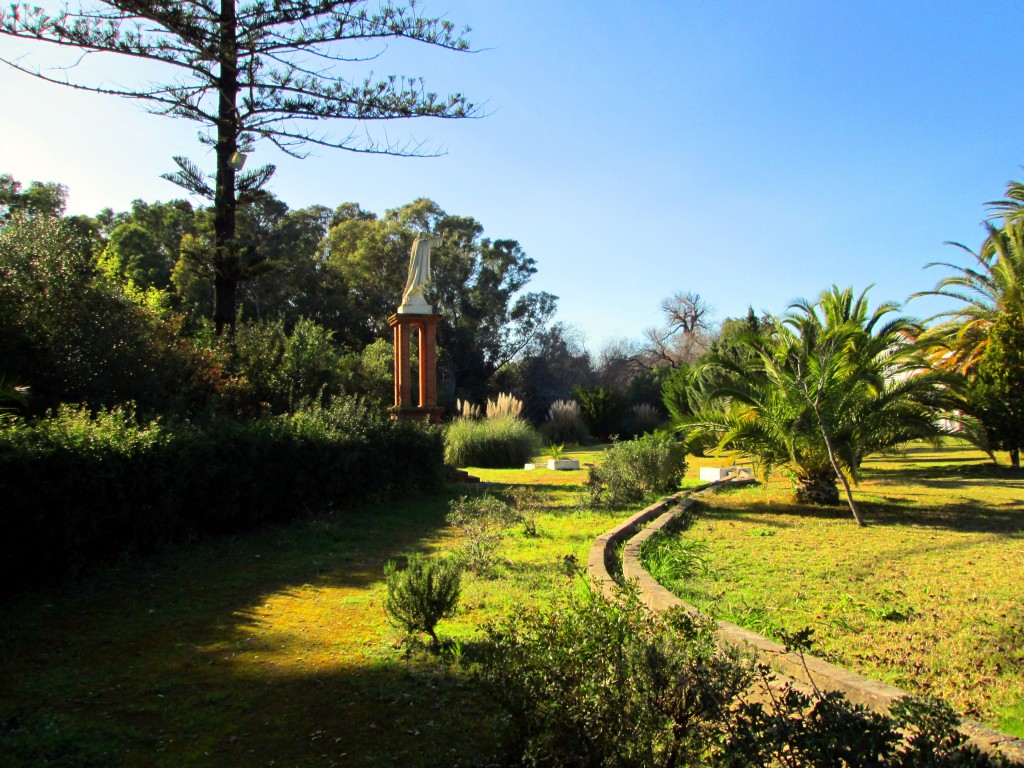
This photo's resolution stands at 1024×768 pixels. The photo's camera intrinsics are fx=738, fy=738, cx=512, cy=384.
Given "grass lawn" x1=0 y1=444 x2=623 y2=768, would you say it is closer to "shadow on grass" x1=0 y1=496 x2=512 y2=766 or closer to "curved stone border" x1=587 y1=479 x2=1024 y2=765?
"shadow on grass" x1=0 y1=496 x2=512 y2=766

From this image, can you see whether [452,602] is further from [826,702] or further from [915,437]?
[915,437]

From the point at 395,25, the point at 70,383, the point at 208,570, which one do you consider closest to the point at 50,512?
the point at 208,570

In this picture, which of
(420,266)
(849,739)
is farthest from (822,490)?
(420,266)

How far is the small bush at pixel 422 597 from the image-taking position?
158 inches

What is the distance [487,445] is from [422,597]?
44.8ft

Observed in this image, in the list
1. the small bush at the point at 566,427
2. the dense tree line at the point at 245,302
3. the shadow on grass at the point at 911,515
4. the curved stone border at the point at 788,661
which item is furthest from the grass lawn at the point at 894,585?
the small bush at the point at 566,427

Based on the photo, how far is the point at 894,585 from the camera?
215 inches

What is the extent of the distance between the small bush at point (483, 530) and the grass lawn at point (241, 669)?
254 mm

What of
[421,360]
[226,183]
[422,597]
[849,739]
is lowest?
[422,597]

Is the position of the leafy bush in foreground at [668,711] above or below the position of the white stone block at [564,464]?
above

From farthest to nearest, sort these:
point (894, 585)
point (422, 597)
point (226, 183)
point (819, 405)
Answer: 1. point (226, 183)
2. point (819, 405)
3. point (894, 585)
4. point (422, 597)

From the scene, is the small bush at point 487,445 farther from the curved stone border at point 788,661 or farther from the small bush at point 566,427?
the curved stone border at point 788,661

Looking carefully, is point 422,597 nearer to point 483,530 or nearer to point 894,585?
point 483,530

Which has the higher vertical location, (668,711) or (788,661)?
(668,711)
